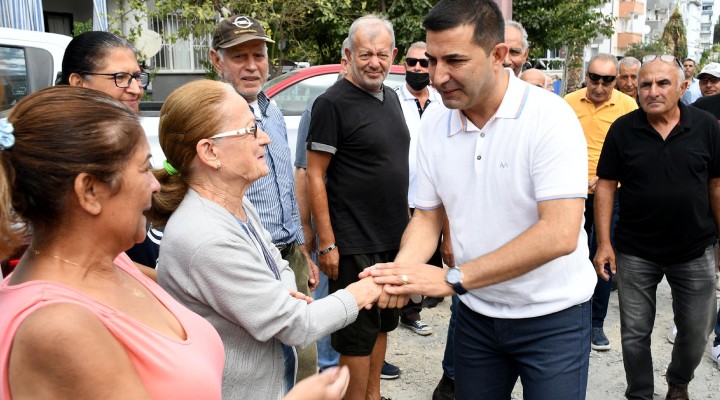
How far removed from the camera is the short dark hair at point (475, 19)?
2525 millimetres

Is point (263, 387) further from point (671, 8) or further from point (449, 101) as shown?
point (671, 8)

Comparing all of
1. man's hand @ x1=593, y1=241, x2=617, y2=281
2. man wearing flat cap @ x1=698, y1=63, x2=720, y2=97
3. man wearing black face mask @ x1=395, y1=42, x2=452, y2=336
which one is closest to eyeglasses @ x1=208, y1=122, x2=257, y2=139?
man wearing black face mask @ x1=395, y1=42, x2=452, y2=336

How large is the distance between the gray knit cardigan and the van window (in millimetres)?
3958

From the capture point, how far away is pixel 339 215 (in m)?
3.96

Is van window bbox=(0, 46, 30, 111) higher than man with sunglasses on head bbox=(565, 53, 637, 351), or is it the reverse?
van window bbox=(0, 46, 30, 111)

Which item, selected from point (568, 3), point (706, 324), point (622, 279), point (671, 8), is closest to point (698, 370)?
point (706, 324)

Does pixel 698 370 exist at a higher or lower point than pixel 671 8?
lower

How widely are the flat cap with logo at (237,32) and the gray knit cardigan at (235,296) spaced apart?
1.80 meters

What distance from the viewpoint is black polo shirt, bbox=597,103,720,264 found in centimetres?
396

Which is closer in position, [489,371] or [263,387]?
[263,387]

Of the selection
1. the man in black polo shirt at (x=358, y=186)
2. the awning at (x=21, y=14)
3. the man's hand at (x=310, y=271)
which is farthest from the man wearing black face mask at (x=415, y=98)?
the awning at (x=21, y=14)

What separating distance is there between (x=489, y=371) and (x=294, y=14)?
368 inches

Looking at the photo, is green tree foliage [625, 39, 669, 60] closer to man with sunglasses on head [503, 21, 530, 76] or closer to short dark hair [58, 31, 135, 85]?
man with sunglasses on head [503, 21, 530, 76]

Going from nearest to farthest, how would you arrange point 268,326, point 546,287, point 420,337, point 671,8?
point 268,326 → point 546,287 → point 420,337 → point 671,8
